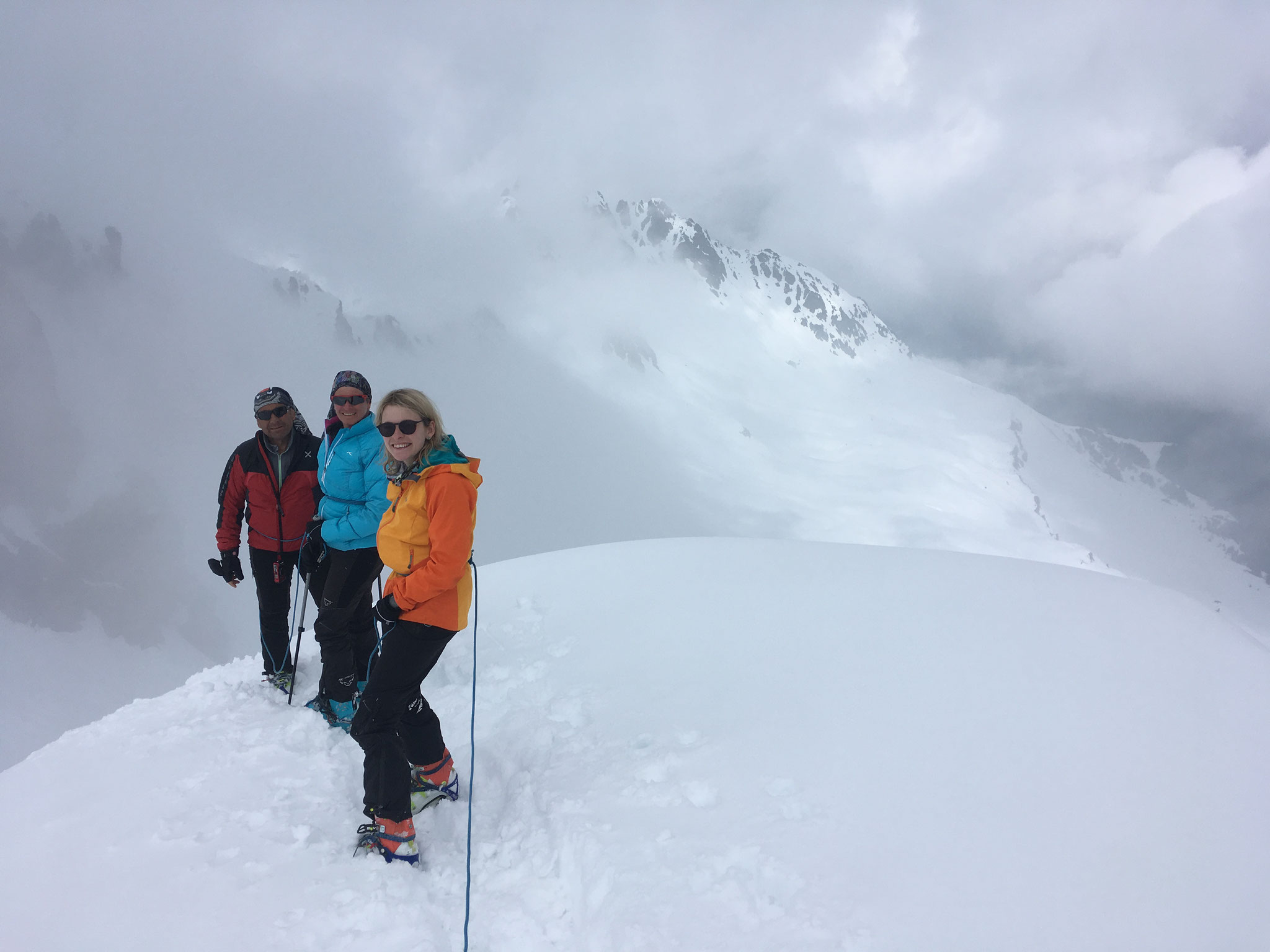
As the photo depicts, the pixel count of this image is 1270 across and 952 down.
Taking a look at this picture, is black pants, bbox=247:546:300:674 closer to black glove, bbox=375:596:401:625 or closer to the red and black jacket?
the red and black jacket

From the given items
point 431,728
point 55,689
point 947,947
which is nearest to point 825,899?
point 947,947

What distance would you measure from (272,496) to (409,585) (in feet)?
8.33

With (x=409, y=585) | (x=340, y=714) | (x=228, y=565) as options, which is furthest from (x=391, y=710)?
(x=228, y=565)

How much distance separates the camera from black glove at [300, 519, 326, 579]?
186 inches

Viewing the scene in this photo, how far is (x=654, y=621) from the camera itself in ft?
19.7

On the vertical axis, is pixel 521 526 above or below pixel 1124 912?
above

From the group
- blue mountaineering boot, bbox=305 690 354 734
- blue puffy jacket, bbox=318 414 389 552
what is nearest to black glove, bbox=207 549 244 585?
blue mountaineering boot, bbox=305 690 354 734

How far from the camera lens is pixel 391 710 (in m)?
3.31

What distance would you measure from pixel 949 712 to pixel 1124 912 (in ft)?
4.94

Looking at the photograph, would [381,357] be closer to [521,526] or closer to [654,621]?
Result: [521,526]

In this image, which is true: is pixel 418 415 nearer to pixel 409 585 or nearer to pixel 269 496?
pixel 409 585

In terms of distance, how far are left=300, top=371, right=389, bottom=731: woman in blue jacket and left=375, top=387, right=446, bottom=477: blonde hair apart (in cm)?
57

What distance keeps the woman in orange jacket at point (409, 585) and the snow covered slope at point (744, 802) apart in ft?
1.30

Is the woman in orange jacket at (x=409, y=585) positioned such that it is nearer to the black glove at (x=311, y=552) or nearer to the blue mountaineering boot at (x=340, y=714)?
the blue mountaineering boot at (x=340, y=714)
